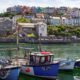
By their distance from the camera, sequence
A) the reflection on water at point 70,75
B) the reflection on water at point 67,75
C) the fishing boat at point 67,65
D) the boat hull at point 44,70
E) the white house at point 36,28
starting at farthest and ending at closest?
1. the white house at point 36,28
2. the fishing boat at point 67,65
3. the reflection on water at point 70,75
4. the reflection on water at point 67,75
5. the boat hull at point 44,70

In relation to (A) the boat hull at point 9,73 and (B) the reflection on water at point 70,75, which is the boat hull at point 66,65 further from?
(A) the boat hull at point 9,73

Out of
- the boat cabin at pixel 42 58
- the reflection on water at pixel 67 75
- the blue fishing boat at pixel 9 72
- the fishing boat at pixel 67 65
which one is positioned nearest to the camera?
the blue fishing boat at pixel 9 72

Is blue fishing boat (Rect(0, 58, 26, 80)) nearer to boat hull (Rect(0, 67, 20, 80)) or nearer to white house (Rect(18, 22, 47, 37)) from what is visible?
boat hull (Rect(0, 67, 20, 80))

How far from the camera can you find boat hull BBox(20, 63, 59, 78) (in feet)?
88.8

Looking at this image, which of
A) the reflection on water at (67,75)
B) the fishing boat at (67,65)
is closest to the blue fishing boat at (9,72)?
the reflection on water at (67,75)

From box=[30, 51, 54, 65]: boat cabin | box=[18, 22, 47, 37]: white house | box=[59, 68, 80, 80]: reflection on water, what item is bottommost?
box=[18, 22, 47, 37]: white house

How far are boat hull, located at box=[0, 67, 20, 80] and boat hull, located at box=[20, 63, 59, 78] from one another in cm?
228

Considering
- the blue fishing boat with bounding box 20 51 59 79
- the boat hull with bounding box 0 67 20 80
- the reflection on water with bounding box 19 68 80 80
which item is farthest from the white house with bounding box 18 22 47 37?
the boat hull with bounding box 0 67 20 80

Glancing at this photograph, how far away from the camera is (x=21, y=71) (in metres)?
28.0

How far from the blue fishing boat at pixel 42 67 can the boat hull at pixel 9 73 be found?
7.57ft

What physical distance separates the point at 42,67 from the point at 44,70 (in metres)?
0.29

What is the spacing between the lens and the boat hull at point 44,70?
27062 mm

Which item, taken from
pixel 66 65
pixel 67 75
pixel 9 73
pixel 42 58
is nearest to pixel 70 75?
pixel 67 75

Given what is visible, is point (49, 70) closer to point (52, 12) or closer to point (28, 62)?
point (28, 62)
